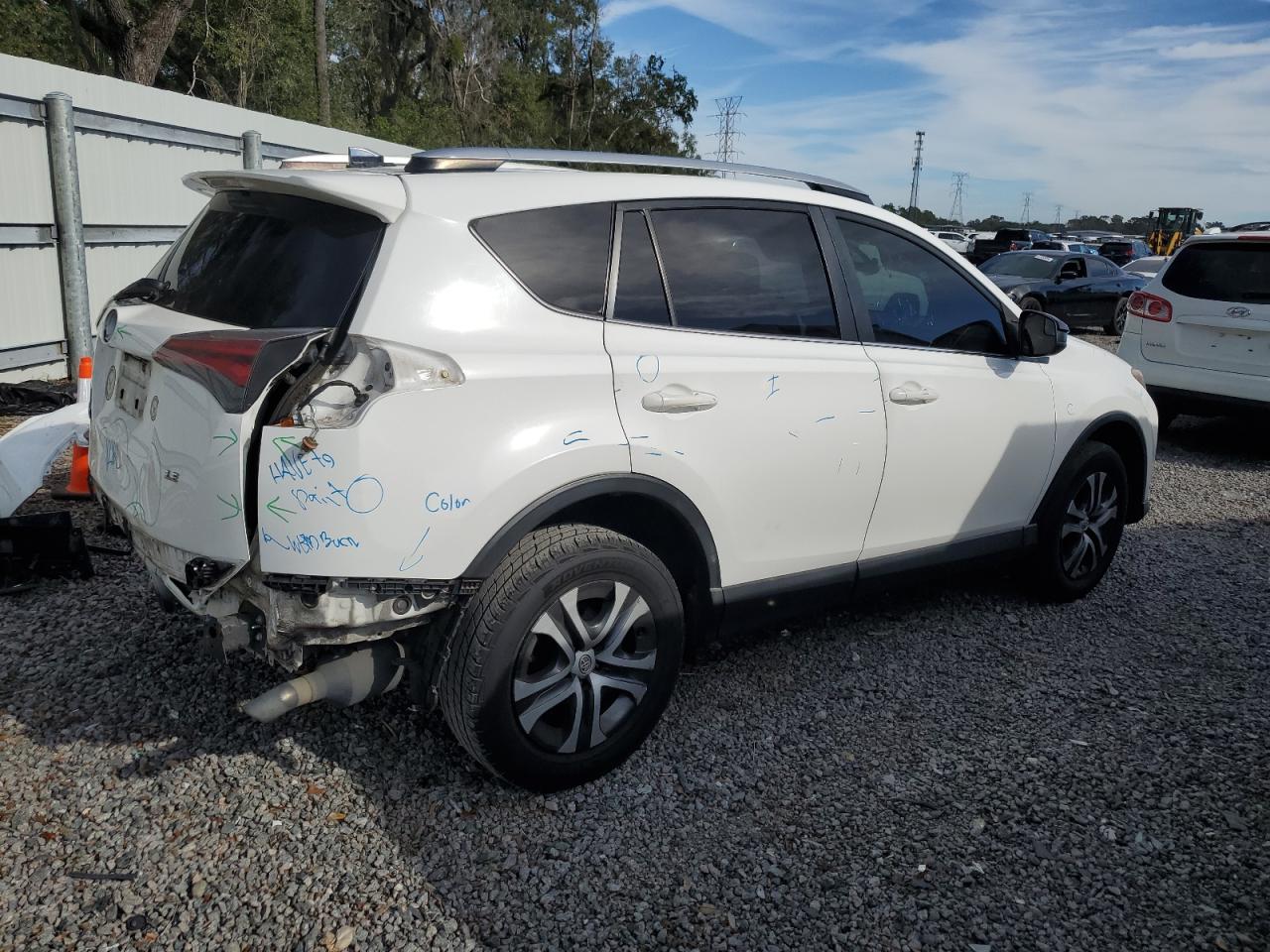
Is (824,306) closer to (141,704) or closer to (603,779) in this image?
(603,779)

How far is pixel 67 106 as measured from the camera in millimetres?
7746

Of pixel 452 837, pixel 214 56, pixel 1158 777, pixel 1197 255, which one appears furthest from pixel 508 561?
pixel 214 56

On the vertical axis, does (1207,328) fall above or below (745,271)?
below

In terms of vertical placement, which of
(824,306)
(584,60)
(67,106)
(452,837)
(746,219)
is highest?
(584,60)

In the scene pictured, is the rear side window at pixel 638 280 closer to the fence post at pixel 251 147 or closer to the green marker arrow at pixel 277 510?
the green marker arrow at pixel 277 510

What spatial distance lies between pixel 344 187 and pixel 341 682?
1.35 meters

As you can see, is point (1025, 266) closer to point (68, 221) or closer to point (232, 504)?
point (68, 221)

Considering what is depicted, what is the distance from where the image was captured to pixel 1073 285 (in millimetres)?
16484

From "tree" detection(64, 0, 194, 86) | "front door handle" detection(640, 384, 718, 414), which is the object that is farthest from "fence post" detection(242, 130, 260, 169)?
"tree" detection(64, 0, 194, 86)

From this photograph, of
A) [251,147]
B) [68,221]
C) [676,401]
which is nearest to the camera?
[676,401]

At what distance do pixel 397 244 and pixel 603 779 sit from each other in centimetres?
174

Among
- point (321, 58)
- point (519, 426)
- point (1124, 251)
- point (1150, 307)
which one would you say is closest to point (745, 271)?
point (519, 426)

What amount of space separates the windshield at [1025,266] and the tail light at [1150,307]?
8.27m

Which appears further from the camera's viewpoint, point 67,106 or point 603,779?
point 67,106
